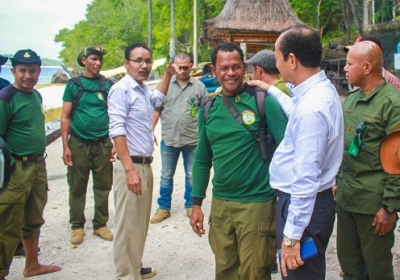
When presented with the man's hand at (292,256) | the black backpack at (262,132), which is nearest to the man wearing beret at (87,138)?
the black backpack at (262,132)

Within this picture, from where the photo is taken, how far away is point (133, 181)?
11.8 feet

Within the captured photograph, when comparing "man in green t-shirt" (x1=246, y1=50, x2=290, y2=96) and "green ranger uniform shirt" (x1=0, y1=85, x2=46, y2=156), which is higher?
"man in green t-shirt" (x1=246, y1=50, x2=290, y2=96)

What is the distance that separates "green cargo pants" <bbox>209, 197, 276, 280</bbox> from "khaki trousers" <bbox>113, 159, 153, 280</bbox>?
1.02 metres

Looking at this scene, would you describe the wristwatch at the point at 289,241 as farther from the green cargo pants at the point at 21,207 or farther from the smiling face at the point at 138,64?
the green cargo pants at the point at 21,207

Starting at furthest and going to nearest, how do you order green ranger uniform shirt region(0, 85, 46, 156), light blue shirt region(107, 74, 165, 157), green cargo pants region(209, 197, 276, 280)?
1. green ranger uniform shirt region(0, 85, 46, 156)
2. light blue shirt region(107, 74, 165, 157)
3. green cargo pants region(209, 197, 276, 280)

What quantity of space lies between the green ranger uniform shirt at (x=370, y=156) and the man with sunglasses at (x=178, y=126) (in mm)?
2758

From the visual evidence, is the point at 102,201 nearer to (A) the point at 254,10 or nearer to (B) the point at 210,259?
(B) the point at 210,259

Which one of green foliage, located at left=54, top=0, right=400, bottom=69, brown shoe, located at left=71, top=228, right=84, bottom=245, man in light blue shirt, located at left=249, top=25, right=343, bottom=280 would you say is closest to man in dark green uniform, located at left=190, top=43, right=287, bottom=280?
man in light blue shirt, located at left=249, top=25, right=343, bottom=280

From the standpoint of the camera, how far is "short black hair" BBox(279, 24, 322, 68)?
2.35 meters

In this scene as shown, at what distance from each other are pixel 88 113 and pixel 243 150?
2.65 metres

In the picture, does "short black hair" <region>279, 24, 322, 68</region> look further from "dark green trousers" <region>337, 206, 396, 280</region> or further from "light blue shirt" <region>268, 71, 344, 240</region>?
"dark green trousers" <region>337, 206, 396, 280</region>

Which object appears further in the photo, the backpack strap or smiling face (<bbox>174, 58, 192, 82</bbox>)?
smiling face (<bbox>174, 58, 192, 82</bbox>)

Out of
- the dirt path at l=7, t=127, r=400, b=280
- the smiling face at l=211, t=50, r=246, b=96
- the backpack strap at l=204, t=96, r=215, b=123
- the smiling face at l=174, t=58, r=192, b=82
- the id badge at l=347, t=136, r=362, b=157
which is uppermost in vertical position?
the smiling face at l=174, t=58, r=192, b=82

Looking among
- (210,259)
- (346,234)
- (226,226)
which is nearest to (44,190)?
(210,259)
